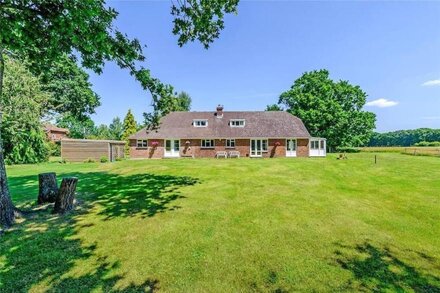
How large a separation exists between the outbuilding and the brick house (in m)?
3.25

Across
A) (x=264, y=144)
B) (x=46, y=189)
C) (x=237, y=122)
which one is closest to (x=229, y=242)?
(x=46, y=189)

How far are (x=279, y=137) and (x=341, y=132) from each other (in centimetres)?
1651

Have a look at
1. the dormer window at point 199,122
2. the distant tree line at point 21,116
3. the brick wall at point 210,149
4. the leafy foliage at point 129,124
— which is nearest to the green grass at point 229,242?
the distant tree line at point 21,116

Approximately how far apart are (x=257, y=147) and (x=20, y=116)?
25.7 m

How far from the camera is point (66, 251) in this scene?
18.3 ft

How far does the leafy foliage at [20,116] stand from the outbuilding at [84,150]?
2649 millimetres

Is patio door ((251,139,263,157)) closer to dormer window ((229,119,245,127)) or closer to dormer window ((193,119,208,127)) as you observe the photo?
dormer window ((229,119,245,127))

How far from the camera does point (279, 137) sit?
30.3 metres

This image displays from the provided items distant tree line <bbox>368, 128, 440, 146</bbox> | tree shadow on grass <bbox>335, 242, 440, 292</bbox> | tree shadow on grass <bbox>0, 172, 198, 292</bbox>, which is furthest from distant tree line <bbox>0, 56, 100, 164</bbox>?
distant tree line <bbox>368, 128, 440, 146</bbox>

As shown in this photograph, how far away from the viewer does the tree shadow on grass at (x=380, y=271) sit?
4426 mm

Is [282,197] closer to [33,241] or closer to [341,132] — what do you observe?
[33,241]

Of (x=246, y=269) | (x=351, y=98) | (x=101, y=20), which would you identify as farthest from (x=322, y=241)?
(x=351, y=98)

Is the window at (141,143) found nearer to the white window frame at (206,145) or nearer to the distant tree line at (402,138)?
the white window frame at (206,145)

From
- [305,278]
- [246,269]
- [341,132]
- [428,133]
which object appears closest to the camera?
[305,278]
